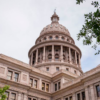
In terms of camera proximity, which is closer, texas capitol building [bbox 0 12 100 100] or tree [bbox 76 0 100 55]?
tree [bbox 76 0 100 55]

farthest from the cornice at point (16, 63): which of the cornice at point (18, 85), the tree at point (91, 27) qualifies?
the tree at point (91, 27)

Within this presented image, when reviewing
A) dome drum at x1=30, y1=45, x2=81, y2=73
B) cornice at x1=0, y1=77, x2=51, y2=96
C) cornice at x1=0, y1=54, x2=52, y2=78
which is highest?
dome drum at x1=30, y1=45, x2=81, y2=73

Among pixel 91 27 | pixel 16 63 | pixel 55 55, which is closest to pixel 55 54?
pixel 55 55

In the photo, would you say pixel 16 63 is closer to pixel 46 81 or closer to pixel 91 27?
pixel 46 81

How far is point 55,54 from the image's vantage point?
65.1m

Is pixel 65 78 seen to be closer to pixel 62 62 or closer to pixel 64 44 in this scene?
pixel 62 62

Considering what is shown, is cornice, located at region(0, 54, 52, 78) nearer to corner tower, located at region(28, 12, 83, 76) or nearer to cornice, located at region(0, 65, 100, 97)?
cornice, located at region(0, 65, 100, 97)

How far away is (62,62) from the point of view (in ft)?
196

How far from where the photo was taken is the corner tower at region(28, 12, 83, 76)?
5969 cm

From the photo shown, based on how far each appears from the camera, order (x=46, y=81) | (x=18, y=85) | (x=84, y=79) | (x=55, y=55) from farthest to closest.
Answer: (x=55, y=55) → (x=46, y=81) → (x=18, y=85) → (x=84, y=79)

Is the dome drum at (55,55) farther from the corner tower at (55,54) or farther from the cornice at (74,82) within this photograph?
the cornice at (74,82)

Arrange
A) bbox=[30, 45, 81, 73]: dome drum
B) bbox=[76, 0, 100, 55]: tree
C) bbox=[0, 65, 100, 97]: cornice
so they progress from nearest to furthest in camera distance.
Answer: bbox=[76, 0, 100, 55]: tree < bbox=[0, 65, 100, 97]: cornice < bbox=[30, 45, 81, 73]: dome drum

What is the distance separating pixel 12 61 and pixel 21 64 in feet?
8.66

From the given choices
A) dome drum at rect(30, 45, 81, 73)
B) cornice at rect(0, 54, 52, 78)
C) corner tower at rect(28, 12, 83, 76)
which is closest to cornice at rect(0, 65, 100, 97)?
cornice at rect(0, 54, 52, 78)
